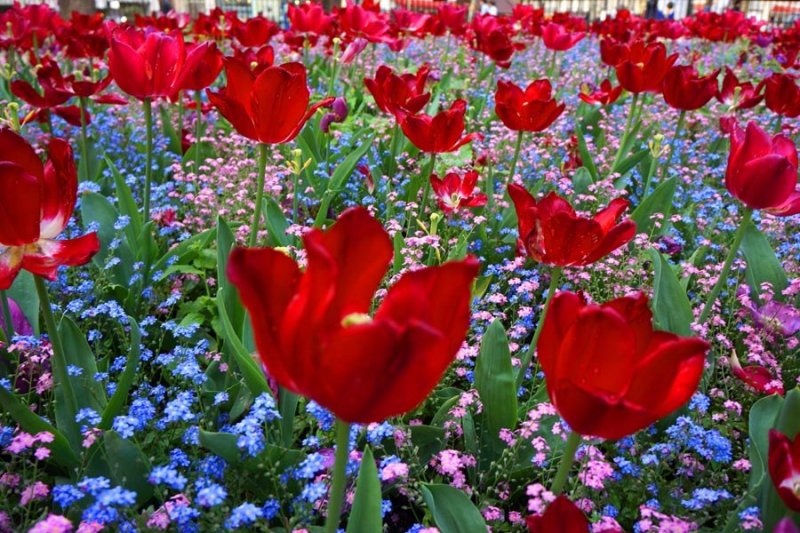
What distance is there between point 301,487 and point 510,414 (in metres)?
0.48

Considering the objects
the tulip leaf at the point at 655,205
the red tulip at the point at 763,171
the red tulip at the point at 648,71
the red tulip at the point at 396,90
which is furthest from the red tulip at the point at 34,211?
the red tulip at the point at 648,71

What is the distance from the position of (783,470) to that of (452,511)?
1.73 feet

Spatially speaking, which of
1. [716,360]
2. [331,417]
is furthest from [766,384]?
[331,417]

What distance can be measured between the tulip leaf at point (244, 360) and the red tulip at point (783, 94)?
2.47 meters

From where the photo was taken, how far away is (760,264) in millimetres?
2223

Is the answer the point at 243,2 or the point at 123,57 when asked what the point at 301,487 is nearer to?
the point at 123,57

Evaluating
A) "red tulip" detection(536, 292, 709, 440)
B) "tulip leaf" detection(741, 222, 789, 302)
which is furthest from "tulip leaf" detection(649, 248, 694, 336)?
"red tulip" detection(536, 292, 709, 440)

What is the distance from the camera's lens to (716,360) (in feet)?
6.37

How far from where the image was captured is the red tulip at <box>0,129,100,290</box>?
103 cm

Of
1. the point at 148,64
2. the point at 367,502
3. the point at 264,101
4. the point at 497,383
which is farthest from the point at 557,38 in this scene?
the point at 367,502

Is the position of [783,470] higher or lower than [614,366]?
lower

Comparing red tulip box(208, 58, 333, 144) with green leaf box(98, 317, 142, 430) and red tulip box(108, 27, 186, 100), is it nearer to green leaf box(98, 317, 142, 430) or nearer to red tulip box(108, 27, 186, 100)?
red tulip box(108, 27, 186, 100)

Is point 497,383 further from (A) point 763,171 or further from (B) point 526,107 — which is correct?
(B) point 526,107

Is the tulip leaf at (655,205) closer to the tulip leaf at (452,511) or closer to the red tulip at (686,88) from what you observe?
the red tulip at (686,88)
